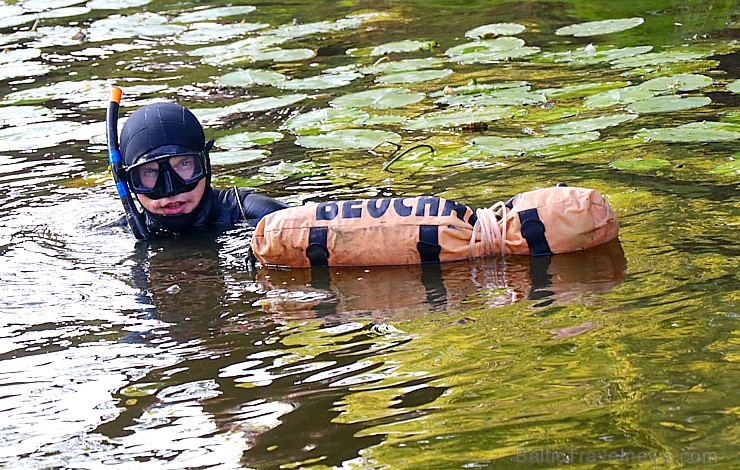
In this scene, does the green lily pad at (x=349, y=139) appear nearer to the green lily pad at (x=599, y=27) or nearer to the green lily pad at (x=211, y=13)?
the green lily pad at (x=599, y=27)

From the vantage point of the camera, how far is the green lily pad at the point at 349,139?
5215mm

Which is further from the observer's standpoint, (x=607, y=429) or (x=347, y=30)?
(x=347, y=30)

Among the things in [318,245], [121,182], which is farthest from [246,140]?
[318,245]

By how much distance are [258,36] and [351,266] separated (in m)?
5.70

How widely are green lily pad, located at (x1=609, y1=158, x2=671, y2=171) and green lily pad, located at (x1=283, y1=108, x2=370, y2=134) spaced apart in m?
1.72

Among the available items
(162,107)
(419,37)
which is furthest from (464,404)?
(419,37)

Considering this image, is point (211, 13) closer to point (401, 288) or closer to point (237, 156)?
point (237, 156)

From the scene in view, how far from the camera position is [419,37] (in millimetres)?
8414

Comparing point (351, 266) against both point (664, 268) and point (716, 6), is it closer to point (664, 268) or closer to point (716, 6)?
point (664, 268)

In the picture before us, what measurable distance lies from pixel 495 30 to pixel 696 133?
371cm

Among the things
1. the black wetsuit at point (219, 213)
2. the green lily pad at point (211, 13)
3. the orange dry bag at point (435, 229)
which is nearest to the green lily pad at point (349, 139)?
the black wetsuit at point (219, 213)

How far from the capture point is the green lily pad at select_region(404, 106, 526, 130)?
5.46m

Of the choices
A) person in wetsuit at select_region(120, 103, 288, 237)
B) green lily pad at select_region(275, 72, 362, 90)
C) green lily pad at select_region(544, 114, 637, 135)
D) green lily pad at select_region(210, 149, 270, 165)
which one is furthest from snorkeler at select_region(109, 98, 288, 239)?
green lily pad at select_region(275, 72, 362, 90)

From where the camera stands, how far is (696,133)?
466 centimetres
